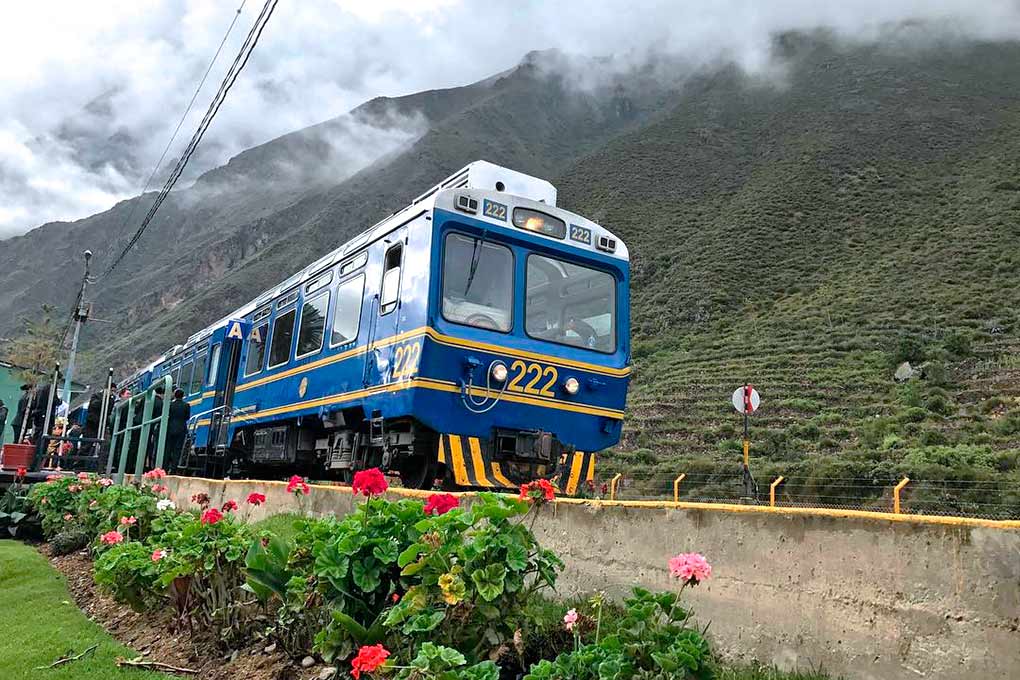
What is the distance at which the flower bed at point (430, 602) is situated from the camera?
2553mm

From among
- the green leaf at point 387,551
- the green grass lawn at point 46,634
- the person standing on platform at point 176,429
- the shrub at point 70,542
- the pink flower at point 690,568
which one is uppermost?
the person standing on platform at point 176,429

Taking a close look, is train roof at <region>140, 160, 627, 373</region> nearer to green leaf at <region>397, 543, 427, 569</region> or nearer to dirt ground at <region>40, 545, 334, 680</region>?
dirt ground at <region>40, 545, 334, 680</region>

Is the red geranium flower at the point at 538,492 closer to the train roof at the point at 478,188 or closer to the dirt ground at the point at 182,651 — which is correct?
the dirt ground at the point at 182,651

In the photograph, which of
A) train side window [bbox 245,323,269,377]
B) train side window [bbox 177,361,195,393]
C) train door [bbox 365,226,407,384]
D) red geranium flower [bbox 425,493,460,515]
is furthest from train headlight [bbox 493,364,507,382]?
train side window [bbox 177,361,195,393]

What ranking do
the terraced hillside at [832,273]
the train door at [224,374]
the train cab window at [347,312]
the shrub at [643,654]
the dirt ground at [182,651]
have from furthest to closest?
the terraced hillside at [832,273] < the train door at [224,374] < the train cab window at [347,312] < the dirt ground at [182,651] < the shrub at [643,654]

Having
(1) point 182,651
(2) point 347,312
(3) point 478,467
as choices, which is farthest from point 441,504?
(2) point 347,312

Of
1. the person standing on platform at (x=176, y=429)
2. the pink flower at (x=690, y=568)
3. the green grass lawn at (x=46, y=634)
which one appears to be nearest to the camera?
the pink flower at (x=690, y=568)

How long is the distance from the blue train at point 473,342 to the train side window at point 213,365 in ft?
14.5

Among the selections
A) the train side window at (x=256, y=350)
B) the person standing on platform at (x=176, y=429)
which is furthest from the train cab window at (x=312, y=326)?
the person standing on platform at (x=176, y=429)

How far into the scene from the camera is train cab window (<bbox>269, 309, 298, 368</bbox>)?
10.4 metres

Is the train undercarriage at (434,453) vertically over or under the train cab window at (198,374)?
under

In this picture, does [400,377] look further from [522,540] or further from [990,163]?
[990,163]

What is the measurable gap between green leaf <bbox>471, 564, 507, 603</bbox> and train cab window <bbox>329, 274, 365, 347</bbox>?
Answer: 5587 mm

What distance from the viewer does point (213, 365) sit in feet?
44.8
